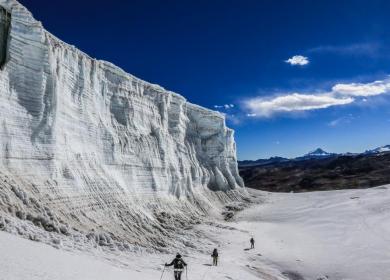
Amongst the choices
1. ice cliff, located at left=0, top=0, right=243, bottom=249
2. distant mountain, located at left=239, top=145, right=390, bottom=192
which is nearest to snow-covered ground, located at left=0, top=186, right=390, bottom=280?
ice cliff, located at left=0, top=0, right=243, bottom=249

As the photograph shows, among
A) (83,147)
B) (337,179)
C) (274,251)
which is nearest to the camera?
(83,147)

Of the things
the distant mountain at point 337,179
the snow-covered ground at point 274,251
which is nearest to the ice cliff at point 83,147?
the snow-covered ground at point 274,251

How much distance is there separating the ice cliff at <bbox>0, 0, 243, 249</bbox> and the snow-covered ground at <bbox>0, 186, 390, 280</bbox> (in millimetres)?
2454

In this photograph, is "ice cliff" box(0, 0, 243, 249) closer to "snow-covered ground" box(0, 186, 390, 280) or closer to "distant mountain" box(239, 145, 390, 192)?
"snow-covered ground" box(0, 186, 390, 280)

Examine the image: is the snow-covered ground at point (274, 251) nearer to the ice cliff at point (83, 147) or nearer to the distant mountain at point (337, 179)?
the ice cliff at point (83, 147)

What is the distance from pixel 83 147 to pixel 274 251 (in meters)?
14.0

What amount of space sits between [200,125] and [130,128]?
17397 millimetres

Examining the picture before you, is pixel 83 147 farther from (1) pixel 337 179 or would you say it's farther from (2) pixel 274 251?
(1) pixel 337 179

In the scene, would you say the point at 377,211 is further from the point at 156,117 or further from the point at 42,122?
Result: the point at 42,122

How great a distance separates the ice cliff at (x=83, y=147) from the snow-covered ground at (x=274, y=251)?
2.45 m

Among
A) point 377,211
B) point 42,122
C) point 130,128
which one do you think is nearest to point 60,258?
point 42,122

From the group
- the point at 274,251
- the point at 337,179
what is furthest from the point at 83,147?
the point at 337,179

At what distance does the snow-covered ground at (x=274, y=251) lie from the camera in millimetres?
11594

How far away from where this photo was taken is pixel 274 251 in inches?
1077
